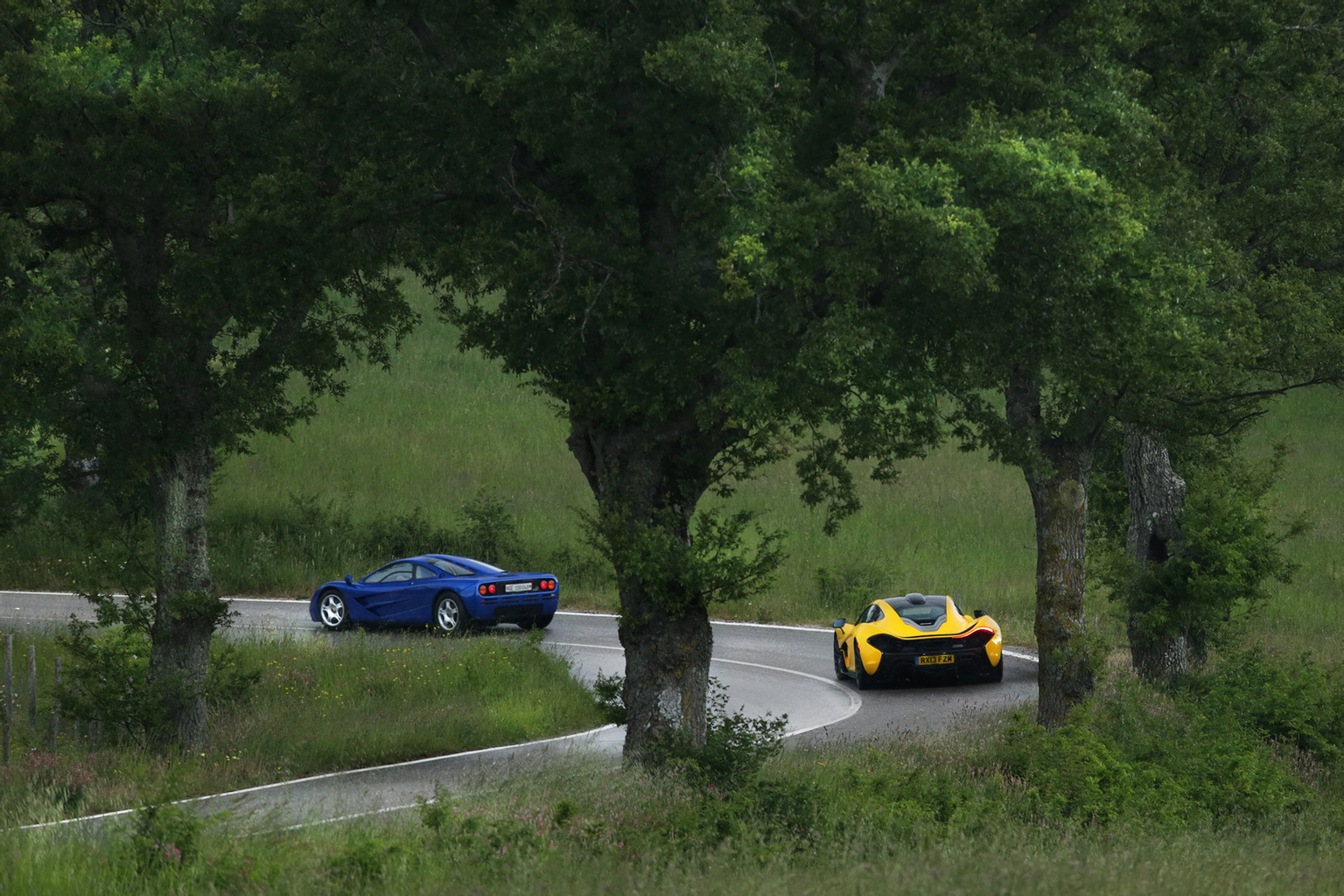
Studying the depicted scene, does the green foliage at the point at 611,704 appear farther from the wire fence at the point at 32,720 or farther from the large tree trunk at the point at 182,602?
the wire fence at the point at 32,720

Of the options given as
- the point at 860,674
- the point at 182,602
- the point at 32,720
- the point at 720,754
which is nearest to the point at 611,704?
the point at 720,754

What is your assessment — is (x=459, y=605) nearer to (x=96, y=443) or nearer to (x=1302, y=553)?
(x=96, y=443)

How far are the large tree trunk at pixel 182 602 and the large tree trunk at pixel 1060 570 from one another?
34.5 ft

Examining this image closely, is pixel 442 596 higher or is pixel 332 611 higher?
pixel 442 596

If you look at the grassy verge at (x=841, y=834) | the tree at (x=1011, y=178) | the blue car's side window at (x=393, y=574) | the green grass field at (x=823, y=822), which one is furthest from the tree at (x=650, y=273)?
the blue car's side window at (x=393, y=574)

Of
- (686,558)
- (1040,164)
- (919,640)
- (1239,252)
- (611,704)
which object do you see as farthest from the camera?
(919,640)

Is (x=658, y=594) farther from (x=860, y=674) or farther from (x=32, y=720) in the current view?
(x=860, y=674)

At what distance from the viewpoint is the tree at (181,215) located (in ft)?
44.4

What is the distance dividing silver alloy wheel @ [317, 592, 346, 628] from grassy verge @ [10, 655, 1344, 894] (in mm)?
13481

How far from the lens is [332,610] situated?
25.2m

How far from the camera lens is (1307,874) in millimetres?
8242

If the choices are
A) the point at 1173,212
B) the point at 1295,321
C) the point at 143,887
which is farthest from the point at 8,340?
the point at 1295,321

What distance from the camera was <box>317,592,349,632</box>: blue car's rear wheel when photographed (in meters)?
25.1

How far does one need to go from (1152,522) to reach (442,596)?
12978mm
